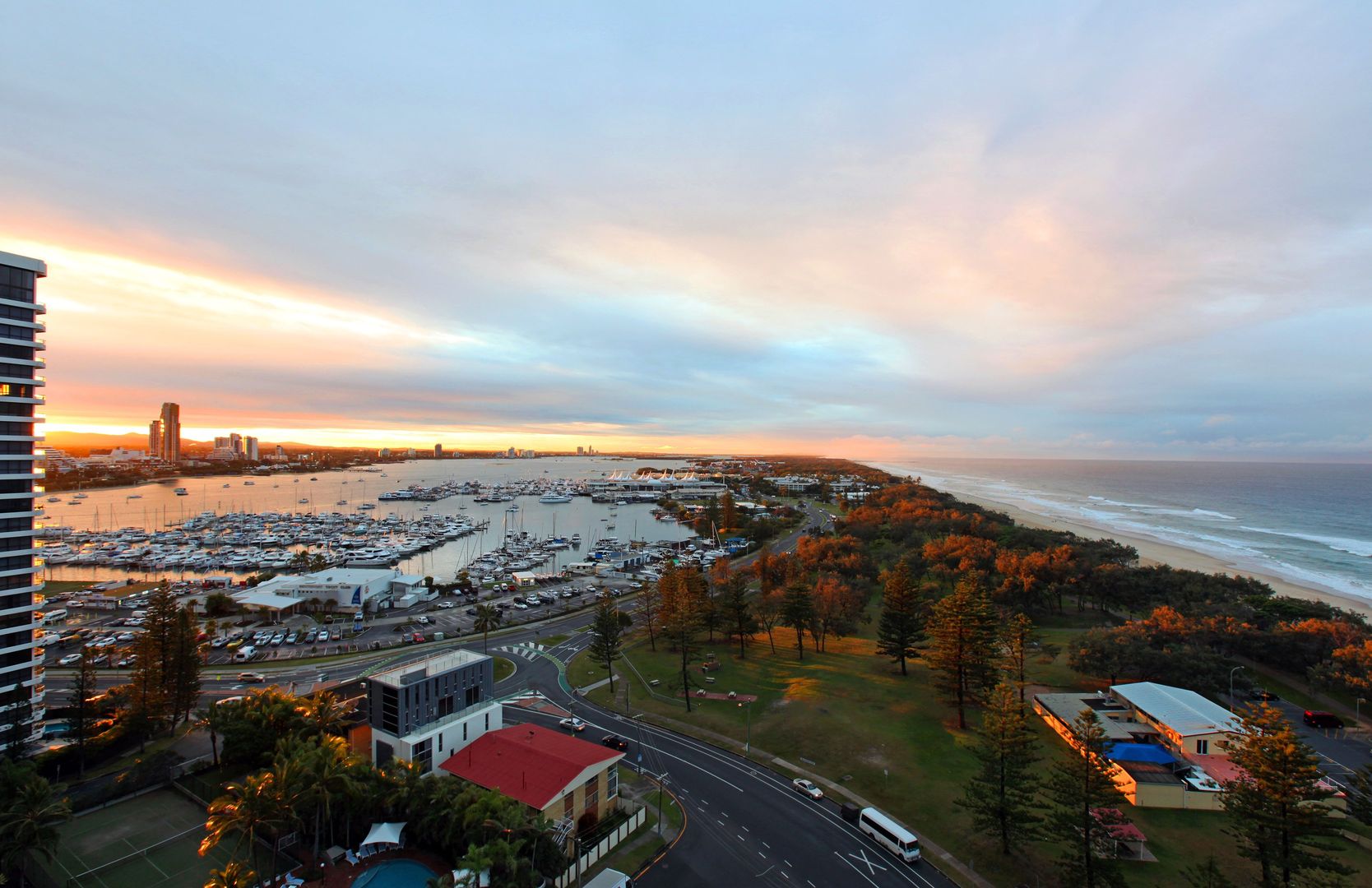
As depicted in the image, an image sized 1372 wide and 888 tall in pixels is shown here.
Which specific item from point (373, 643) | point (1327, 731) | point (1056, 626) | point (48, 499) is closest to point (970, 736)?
point (1327, 731)

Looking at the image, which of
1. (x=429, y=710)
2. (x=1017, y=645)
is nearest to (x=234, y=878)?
(x=429, y=710)

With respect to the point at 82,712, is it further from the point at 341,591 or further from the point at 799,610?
the point at 799,610

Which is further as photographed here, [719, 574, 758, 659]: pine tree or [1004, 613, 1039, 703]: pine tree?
[719, 574, 758, 659]: pine tree

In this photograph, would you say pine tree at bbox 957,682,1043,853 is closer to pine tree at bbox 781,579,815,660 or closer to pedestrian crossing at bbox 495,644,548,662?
pine tree at bbox 781,579,815,660

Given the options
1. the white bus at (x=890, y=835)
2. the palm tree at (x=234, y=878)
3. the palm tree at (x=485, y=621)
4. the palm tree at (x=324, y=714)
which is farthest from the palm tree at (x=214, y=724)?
the white bus at (x=890, y=835)

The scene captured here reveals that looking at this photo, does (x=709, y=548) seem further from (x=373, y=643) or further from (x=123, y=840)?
(x=123, y=840)

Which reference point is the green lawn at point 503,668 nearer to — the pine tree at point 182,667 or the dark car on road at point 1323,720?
the pine tree at point 182,667

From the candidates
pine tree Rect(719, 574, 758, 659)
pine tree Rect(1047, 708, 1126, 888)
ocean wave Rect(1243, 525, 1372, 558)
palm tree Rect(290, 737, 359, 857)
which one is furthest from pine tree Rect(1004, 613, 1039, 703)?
ocean wave Rect(1243, 525, 1372, 558)
